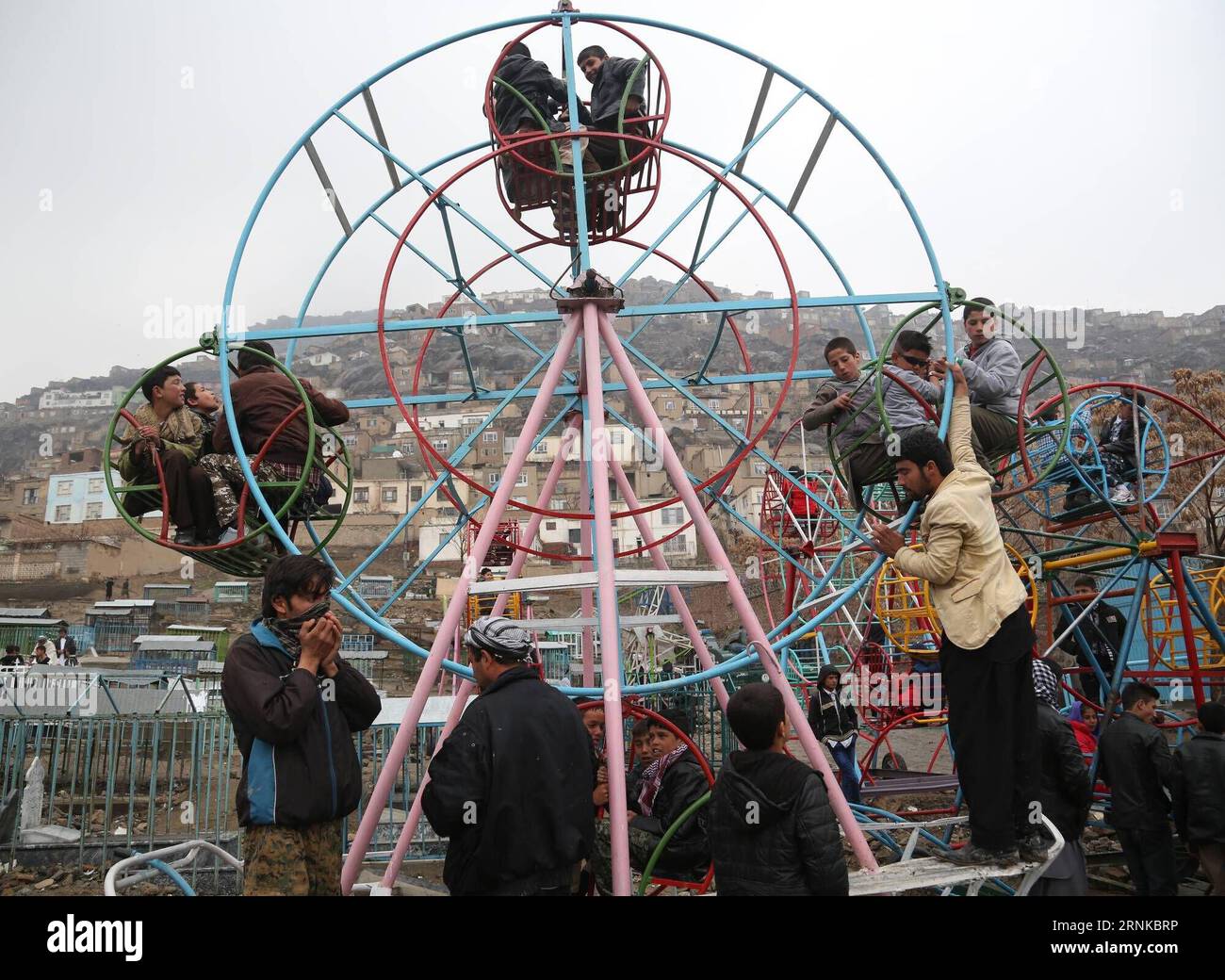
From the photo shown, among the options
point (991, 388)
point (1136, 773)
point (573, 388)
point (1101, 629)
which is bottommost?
point (1136, 773)

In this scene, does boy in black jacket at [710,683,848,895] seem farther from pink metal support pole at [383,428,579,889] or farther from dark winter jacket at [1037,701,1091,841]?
dark winter jacket at [1037,701,1091,841]

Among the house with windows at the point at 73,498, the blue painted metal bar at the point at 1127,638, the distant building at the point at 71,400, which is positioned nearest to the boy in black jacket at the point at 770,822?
the blue painted metal bar at the point at 1127,638

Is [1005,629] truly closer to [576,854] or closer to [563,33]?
[576,854]

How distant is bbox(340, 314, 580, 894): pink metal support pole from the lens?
505 centimetres

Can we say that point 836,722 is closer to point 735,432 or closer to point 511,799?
point 735,432

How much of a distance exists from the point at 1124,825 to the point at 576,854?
6.02m

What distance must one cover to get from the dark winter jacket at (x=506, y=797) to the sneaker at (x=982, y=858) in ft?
7.14

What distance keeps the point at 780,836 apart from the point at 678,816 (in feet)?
7.16

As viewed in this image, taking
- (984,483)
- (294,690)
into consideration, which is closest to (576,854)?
(294,690)

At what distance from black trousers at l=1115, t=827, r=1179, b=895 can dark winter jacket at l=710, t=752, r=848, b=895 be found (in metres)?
Result: 5.40

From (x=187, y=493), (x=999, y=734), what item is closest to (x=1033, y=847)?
(x=999, y=734)

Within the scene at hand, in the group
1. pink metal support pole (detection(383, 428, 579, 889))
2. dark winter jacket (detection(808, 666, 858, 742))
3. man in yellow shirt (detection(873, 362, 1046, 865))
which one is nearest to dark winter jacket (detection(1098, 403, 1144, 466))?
dark winter jacket (detection(808, 666, 858, 742))

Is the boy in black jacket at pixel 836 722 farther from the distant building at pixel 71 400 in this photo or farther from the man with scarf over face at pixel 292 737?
the distant building at pixel 71 400

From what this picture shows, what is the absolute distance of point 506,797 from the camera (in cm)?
380
